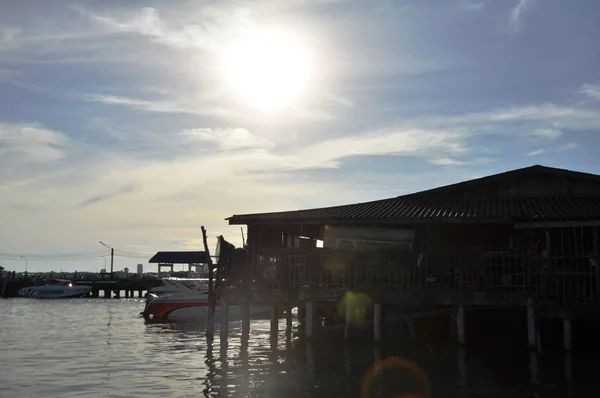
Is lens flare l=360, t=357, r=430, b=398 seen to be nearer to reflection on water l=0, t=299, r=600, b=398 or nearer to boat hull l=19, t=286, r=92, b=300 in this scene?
reflection on water l=0, t=299, r=600, b=398

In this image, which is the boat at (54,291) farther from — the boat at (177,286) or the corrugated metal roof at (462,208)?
the corrugated metal roof at (462,208)

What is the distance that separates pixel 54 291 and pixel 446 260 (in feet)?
211

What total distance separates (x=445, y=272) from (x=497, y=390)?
18.1ft

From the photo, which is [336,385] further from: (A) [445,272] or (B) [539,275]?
(B) [539,275]

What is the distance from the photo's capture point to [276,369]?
1973 centimetres

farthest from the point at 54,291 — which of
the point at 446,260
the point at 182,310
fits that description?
the point at 446,260

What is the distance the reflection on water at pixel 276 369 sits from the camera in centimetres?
1652

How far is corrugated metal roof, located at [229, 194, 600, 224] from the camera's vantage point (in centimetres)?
2206

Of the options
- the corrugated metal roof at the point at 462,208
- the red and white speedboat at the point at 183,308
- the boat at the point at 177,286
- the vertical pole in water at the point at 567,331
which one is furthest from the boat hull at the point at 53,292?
the vertical pole in water at the point at 567,331

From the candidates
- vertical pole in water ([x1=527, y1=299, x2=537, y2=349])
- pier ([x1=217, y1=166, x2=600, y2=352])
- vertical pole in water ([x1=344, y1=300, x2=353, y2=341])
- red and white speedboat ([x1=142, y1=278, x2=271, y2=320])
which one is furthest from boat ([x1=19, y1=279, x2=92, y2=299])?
vertical pole in water ([x1=527, y1=299, x2=537, y2=349])

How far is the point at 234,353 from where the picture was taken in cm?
2356

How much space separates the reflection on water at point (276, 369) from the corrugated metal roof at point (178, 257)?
5203cm

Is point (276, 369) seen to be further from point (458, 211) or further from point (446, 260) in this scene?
point (458, 211)

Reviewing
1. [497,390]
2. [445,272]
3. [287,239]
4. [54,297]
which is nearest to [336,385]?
[497,390]
